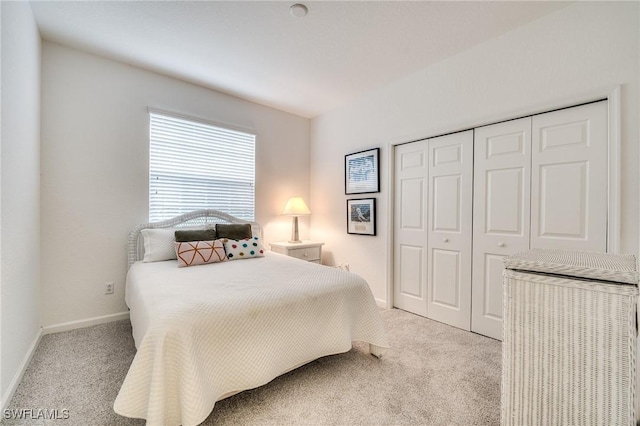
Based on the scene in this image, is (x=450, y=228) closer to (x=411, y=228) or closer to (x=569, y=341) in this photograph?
(x=411, y=228)

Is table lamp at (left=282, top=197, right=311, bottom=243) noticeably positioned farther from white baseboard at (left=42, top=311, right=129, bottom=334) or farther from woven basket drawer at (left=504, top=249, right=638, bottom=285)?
woven basket drawer at (left=504, top=249, right=638, bottom=285)

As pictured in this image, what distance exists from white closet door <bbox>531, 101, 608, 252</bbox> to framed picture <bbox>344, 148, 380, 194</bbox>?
61.1 inches

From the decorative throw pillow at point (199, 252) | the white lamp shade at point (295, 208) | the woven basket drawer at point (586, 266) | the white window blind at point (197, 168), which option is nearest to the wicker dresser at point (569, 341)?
the woven basket drawer at point (586, 266)

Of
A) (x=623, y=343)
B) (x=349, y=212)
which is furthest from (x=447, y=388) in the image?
(x=349, y=212)

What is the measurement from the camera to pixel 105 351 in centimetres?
221

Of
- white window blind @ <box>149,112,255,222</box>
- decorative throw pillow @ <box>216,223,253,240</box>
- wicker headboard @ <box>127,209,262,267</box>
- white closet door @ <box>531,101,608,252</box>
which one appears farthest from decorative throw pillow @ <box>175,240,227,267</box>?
white closet door @ <box>531,101,608,252</box>

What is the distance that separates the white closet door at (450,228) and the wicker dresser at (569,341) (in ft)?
5.61

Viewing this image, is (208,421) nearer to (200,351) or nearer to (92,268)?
(200,351)

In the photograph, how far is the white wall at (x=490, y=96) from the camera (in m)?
1.83

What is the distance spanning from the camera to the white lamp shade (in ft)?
12.6

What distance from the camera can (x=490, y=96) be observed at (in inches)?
97.0

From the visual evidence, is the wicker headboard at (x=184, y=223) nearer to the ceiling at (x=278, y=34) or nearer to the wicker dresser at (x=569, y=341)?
the ceiling at (x=278, y=34)

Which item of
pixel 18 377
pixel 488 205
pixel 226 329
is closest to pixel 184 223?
pixel 18 377

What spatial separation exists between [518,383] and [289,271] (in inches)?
63.6
